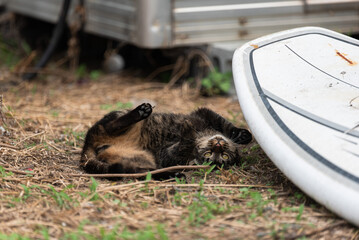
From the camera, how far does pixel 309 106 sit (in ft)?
10.1

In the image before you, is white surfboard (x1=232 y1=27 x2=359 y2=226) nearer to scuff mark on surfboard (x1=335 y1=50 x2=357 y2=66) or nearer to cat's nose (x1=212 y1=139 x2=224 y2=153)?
scuff mark on surfboard (x1=335 y1=50 x2=357 y2=66)

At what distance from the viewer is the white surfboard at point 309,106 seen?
258cm

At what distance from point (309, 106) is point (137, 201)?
1.15 meters

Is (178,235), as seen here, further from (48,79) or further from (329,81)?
(48,79)

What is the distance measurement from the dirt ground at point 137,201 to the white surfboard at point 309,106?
0.19 metres

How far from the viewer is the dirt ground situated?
96.7 inches

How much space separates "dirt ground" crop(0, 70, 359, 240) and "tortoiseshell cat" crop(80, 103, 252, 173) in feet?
0.40

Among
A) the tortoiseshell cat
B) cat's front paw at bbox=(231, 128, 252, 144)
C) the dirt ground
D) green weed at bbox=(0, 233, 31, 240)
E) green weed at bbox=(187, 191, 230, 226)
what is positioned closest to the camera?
green weed at bbox=(0, 233, 31, 240)

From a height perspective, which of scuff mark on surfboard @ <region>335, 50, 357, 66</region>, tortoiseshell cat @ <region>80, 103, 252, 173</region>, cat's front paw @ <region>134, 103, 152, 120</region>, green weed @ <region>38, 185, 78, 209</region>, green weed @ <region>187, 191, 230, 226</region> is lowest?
green weed @ <region>38, 185, 78, 209</region>

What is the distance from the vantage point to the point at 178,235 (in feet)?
7.92

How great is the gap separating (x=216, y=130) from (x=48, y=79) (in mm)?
3162

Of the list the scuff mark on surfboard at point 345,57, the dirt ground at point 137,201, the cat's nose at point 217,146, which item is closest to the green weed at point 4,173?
the dirt ground at point 137,201

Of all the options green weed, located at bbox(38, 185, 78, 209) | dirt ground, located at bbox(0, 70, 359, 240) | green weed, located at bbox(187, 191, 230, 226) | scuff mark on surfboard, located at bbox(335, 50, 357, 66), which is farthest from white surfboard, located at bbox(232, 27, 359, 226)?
green weed, located at bbox(38, 185, 78, 209)

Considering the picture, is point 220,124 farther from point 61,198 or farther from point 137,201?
point 61,198
